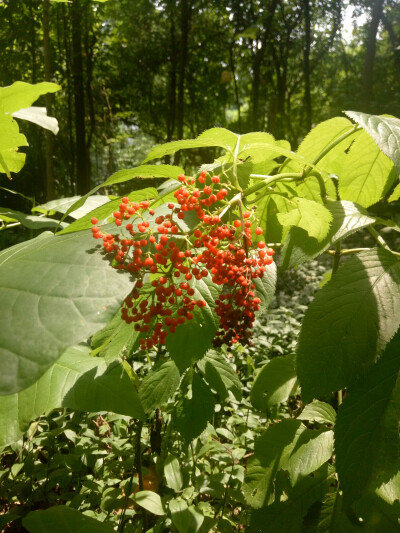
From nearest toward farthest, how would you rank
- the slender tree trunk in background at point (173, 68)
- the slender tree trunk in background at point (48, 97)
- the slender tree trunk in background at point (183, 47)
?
the slender tree trunk in background at point (48, 97) → the slender tree trunk in background at point (183, 47) → the slender tree trunk in background at point (173, 68)

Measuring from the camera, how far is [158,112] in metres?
16.2

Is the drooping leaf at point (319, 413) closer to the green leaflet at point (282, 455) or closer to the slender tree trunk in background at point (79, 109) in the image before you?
the green leaflet at point (282, 455)

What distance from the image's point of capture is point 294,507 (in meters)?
1.16

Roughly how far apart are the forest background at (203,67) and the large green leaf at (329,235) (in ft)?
34.2

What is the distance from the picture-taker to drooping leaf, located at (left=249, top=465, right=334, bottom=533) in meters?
1.15

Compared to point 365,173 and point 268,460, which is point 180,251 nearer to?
point 365,173

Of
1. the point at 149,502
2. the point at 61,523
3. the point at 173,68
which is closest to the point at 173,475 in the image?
Result: the point at 149,502

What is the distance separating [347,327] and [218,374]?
38.3 inches

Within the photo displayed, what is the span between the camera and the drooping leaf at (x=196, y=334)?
0.95 m

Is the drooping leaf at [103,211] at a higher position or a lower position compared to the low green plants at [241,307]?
higher

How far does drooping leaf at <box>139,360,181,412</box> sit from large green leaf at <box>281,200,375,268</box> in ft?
2.47

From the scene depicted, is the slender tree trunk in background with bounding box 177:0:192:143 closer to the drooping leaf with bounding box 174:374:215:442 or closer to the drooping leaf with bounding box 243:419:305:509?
the drooping leaf with bounding box 174:374:215:442

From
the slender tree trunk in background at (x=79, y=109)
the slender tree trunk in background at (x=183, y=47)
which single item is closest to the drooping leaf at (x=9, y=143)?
the slender tree trunk in background at (x=79, y=109)

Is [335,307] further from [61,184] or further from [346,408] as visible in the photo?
[61,184]
